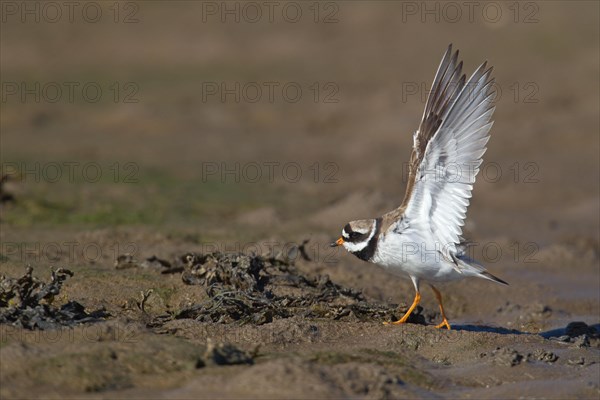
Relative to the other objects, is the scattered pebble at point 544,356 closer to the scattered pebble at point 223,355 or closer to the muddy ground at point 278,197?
the muddy ground at point 278,197

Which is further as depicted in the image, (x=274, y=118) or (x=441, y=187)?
(x=274, y=118)

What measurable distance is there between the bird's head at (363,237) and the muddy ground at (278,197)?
1.20 ft

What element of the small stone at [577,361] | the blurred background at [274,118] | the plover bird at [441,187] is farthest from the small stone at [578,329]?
the blurred background at [274,118]

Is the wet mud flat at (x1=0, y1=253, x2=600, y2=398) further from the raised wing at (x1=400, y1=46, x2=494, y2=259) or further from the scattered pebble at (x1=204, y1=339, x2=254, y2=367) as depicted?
the raised wing at (x1=400, y1=46, x2=494, y2=259)

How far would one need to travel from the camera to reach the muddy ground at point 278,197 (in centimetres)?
500

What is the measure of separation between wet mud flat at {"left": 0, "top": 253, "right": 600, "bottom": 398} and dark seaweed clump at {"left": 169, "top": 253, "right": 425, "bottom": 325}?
1 cm

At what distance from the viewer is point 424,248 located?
6379mm

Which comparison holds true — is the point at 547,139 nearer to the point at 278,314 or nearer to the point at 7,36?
the point at 278,314

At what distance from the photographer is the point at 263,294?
256 inches

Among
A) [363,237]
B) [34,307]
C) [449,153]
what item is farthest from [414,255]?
[34,307]

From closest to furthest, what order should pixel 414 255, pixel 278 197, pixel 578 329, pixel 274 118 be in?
pixel 414 255
pixel 578 329
pixel 278 197
pixel 274 118

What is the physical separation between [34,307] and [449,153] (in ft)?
9.44

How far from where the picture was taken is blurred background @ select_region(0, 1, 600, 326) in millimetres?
10391

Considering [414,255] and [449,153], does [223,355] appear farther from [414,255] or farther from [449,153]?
[449,153]
